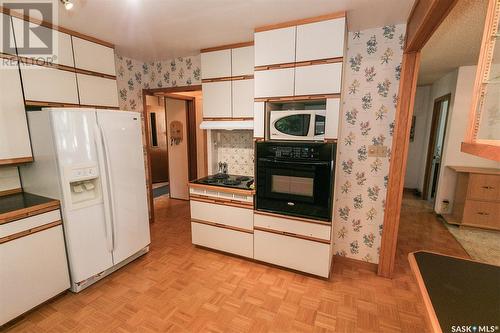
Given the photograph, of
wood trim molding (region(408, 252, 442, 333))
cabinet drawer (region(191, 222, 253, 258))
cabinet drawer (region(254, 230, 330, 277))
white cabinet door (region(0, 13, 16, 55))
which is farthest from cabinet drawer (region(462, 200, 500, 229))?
white cabinet door (region(0, 13, 16, 55))

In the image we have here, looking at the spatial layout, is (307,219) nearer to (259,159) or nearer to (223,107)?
(259,159)

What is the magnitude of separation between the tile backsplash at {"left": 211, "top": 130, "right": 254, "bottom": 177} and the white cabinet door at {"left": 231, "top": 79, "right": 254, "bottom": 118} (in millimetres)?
387

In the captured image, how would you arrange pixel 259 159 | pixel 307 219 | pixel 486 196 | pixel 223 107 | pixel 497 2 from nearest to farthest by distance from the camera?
pixel 497 2 → pixel 307 219 → pixel 259 159 → pixel 223 107 → pixel 486 196

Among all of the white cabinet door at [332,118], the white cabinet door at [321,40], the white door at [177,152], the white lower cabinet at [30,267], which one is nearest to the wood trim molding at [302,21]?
the white cabinet door at [321,40]

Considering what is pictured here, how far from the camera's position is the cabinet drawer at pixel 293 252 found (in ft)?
7.23

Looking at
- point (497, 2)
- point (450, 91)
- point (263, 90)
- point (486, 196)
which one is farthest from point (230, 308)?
point (450, 91)

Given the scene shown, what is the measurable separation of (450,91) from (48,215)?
18.6ft

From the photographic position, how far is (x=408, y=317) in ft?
6.08

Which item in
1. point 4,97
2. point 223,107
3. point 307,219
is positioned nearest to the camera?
point 4,97

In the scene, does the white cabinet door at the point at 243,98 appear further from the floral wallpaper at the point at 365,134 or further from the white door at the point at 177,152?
the white door at the point at 177,152

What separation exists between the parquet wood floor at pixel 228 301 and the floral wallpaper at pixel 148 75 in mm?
2238

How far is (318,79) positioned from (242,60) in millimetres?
985

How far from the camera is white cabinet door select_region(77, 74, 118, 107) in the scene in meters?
2.42

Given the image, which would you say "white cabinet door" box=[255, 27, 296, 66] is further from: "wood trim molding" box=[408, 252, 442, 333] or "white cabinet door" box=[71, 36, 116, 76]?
"wood trim molding" box=[408, 252, 442, 333]
